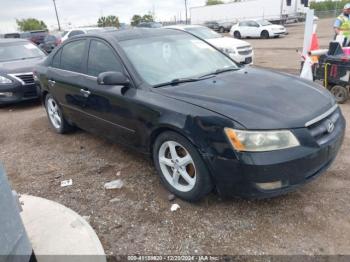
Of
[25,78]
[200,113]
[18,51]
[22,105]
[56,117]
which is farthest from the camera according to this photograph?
[18,51]

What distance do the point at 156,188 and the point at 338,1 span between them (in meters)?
64.1

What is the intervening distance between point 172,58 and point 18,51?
651 centimetres

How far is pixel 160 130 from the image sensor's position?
311 centimetres

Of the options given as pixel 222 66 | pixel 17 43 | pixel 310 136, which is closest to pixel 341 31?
pixel 222 66

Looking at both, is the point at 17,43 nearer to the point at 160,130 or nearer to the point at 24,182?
the point at 24,182

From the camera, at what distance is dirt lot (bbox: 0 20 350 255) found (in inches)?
102

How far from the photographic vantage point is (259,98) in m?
2.85

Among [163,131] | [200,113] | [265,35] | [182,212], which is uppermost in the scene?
[200,113]

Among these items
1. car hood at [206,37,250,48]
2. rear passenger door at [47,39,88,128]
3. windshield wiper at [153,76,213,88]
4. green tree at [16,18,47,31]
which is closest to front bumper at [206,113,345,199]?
windshield wiper at [153,76,213,88]

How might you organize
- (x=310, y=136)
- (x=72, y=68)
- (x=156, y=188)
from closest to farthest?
(x=310, y=136) < (x=156, y=188) < (x=72, y=68)

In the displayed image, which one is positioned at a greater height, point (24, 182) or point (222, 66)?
point (222, 66)

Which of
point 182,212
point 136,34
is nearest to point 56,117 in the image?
point 136,34

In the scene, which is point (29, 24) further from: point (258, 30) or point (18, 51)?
point (18, 51)

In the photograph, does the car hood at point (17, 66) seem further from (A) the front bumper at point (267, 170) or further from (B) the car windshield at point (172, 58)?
(A) the front bumper at point (267, 170)
